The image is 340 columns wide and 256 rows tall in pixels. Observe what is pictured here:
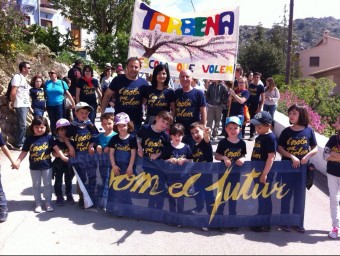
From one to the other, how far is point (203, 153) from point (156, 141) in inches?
23.1

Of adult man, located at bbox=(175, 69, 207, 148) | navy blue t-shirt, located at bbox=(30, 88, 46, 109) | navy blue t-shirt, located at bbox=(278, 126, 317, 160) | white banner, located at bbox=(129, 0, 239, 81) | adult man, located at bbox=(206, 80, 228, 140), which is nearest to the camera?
navy blue t-shirt, located at bbox=(278, 126, 317, 160)

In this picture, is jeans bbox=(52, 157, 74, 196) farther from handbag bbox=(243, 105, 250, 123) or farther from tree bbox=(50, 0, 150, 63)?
tree bbox=(50, 0, 150, 63)

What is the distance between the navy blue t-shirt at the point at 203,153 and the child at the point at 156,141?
368 millimetres

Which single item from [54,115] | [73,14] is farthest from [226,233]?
[73,14]

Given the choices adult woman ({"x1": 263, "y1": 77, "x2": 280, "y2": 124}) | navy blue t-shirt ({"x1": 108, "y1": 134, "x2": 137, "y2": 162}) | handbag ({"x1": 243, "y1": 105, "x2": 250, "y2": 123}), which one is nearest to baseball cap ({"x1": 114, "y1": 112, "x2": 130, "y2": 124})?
navy blue t-shirt ({"x1": 108, "y1": 134, "x2": 137, "y2": 162})

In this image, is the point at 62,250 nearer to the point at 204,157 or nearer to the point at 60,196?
the point at 60,196

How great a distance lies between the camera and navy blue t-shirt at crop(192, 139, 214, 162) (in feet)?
15.5

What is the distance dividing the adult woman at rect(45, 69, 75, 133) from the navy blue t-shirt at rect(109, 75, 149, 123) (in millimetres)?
3593

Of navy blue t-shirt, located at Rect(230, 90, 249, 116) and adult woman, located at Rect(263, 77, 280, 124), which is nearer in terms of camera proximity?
navy blue t-shirt, located at Rect(230, 90, 249, 116)

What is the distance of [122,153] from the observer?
4746 millimetres

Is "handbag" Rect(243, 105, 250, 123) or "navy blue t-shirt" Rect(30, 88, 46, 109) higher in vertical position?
"navy blue t-shirt" Rect(30, 88, 46, 109)

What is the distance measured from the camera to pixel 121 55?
2567 centimetres

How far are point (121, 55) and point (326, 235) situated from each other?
22577 millimetres

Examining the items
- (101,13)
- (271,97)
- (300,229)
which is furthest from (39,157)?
(101,13)
